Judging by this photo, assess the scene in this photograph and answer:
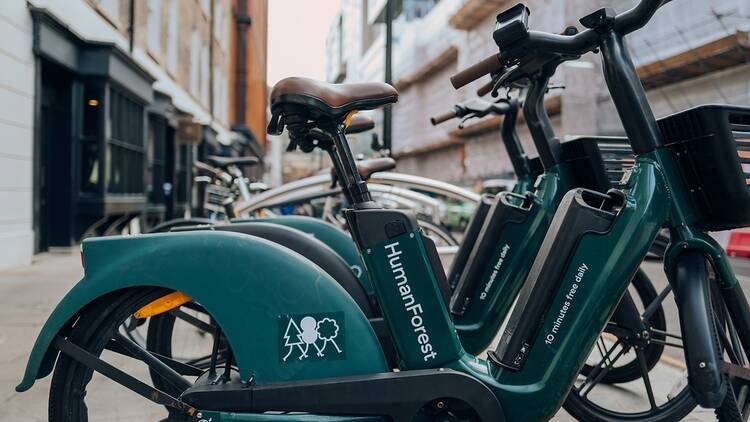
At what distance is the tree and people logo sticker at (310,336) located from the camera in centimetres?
173

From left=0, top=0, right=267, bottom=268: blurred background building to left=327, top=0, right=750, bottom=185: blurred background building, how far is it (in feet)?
13.3

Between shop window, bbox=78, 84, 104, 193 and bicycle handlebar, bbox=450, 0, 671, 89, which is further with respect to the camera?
shop window, bbox=78, 84, 104, 193

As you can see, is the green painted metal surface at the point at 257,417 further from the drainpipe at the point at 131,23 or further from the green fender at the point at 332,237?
the drainpipe at the point at 131,23

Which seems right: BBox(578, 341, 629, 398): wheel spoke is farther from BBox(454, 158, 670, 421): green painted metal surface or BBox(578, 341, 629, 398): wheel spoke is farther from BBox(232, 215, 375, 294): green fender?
BBox(232, 215, 375, 294): green fender

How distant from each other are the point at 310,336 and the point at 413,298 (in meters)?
0.33

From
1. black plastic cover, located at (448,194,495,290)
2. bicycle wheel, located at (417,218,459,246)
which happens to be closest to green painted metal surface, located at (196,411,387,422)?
black plastic cover, located at (448,194,495,290)

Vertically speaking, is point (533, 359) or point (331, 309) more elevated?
point (331, 309)

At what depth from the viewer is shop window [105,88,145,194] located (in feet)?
33.7

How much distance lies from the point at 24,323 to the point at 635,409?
4.03 m

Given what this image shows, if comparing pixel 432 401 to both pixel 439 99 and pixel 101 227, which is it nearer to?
pixel 101 227

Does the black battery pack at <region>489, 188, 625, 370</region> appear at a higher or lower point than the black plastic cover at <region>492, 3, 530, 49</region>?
lower

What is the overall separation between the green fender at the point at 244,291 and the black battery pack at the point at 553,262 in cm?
53

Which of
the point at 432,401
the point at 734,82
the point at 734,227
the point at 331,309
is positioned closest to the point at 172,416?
the point at 331,309

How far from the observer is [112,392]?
2996mm
